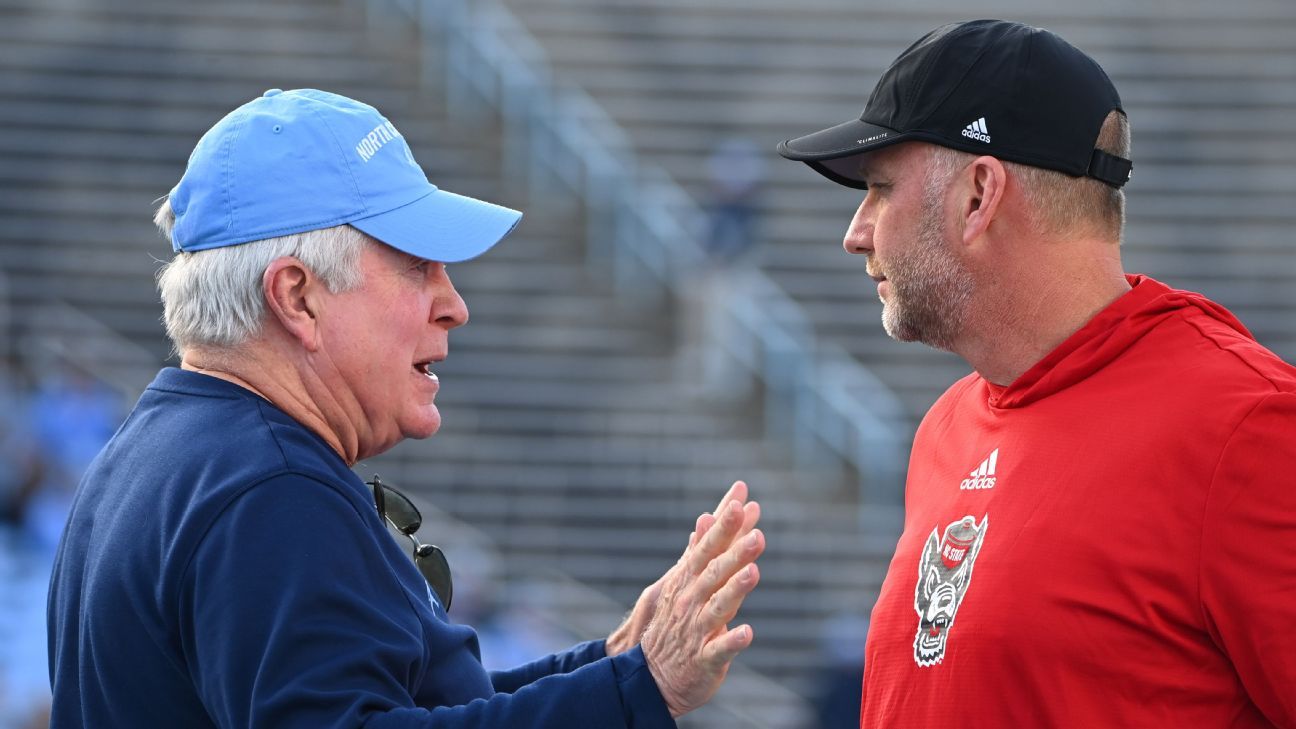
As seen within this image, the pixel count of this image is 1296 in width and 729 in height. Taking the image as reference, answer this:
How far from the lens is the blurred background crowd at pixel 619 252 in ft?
35.0

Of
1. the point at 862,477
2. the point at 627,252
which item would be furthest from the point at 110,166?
the point at 862,477

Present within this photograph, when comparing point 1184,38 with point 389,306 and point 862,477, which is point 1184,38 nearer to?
point 862,477

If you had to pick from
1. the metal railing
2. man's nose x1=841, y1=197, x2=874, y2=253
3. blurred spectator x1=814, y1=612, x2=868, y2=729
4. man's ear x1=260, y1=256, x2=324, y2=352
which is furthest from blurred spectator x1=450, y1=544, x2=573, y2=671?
man's ear x1=260, y1=256, x2=324, y2=352

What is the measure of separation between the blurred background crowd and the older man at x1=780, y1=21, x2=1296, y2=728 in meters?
6.00

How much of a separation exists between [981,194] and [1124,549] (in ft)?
2.02

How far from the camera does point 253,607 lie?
2176mm

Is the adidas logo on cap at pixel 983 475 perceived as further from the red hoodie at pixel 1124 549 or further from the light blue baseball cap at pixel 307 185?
the light blue baseball cap at pixel 307 185

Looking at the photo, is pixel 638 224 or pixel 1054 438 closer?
pixel 1054 438

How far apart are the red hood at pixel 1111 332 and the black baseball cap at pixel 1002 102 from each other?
0.62 feet

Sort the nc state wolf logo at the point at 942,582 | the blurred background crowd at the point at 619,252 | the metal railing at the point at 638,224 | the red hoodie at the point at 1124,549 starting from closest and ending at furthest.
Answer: the red hoodie at the point at 1124,549 < the nc state wolf logo at the point at 942,582 < the blurred background crowd at the point at 619,252 < the metal railing at the point at 638,224

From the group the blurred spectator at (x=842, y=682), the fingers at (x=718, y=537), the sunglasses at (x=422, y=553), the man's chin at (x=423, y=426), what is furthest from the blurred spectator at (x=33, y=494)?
the fingers at (x=718, y=537)

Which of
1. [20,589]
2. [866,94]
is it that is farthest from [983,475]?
[866,94]

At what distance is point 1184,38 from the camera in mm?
14805

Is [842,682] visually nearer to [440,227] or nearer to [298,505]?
[440,227]
